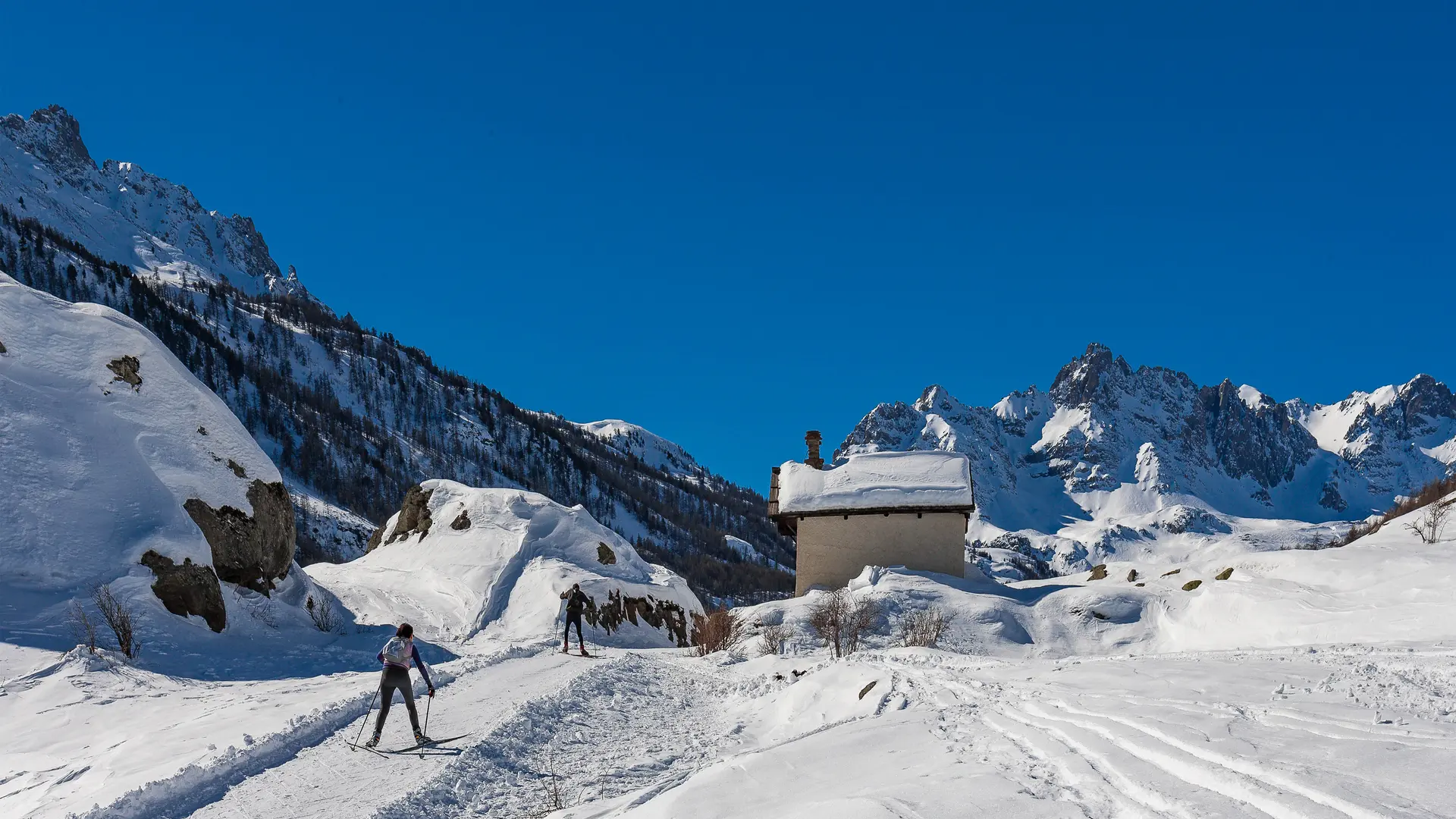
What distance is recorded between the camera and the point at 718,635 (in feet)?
74.0

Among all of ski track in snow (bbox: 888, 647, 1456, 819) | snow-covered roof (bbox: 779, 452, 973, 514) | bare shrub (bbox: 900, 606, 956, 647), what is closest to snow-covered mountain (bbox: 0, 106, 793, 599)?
snow-covered roof (bbox: 779, 452, 973, 514)

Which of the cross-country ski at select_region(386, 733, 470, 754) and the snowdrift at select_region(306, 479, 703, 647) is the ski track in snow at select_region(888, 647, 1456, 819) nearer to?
the cross-country ski at select_region(386, 733, 470, 754)

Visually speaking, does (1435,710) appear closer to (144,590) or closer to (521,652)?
(521,652)

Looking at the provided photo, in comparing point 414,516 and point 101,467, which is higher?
point 101,467

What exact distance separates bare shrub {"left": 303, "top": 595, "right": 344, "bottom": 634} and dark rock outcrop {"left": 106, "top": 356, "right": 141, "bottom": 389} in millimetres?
6709

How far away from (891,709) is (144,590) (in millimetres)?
14647

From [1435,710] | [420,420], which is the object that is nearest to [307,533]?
[420,420]

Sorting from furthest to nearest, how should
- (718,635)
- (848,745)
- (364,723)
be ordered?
(718,635) → (364,723) → (848,745)

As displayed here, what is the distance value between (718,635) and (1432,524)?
56.4ft

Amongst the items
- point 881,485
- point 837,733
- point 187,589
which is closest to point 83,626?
point 187,589

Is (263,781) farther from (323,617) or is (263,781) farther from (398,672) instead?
(323,617)

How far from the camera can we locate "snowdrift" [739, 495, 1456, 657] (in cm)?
1591

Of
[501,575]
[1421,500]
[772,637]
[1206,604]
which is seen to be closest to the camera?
[1206,604]

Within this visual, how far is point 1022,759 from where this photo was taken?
24.6 feet
